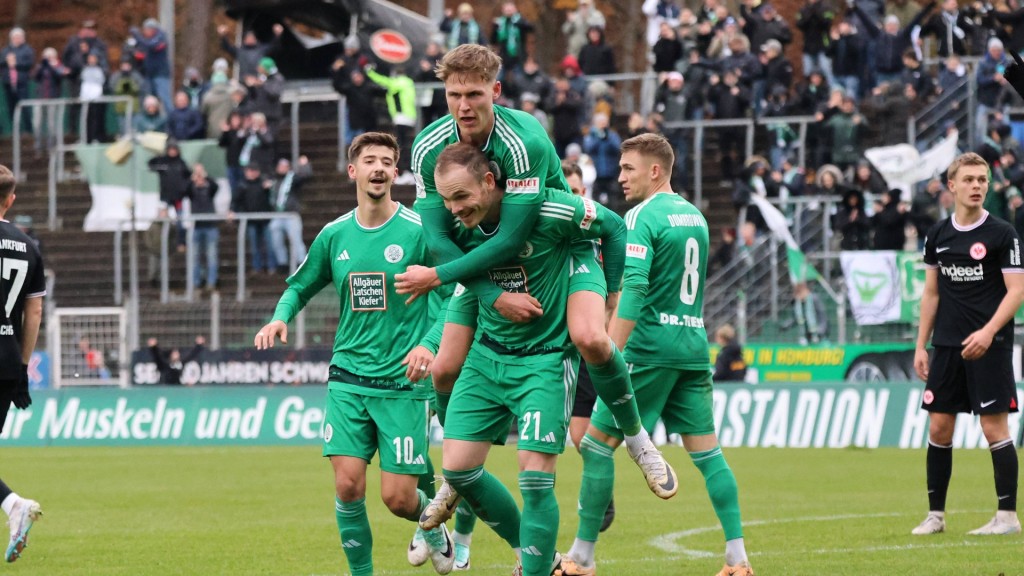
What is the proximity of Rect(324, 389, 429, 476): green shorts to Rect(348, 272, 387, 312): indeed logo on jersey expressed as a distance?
1.62 ft

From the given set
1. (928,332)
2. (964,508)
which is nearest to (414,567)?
(928,332)

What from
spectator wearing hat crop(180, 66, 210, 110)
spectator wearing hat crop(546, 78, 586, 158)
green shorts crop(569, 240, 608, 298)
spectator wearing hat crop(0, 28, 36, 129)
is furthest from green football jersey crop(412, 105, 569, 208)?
spectator wearing hat crop(0, 28, 36, 129)

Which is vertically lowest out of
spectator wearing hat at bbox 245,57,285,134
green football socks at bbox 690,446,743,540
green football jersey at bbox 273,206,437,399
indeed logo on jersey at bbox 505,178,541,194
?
green football socks at bbox 690,446,743,540

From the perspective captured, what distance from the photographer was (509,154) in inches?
315

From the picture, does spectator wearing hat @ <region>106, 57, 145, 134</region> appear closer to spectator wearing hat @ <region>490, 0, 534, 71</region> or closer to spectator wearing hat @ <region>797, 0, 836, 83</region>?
spectator wearing hat @ <region>490, 0, 534, 71</region>

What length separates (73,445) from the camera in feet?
82.5

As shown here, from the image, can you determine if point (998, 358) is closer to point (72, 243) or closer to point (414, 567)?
point (414, 567)

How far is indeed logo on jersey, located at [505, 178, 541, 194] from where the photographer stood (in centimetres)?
801

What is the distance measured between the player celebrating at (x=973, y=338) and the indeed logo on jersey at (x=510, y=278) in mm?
4193

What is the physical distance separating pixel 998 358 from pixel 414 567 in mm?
4169

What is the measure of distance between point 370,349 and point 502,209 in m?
1.69

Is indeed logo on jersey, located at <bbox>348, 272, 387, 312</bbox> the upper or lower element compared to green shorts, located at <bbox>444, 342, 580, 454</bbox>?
upper

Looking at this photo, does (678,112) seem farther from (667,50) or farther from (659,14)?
(659,14)

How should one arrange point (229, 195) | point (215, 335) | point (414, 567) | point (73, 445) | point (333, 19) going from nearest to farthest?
point (414, 567), point (73, 445), point (215, 335), point (229, 195), point (333, 19)
